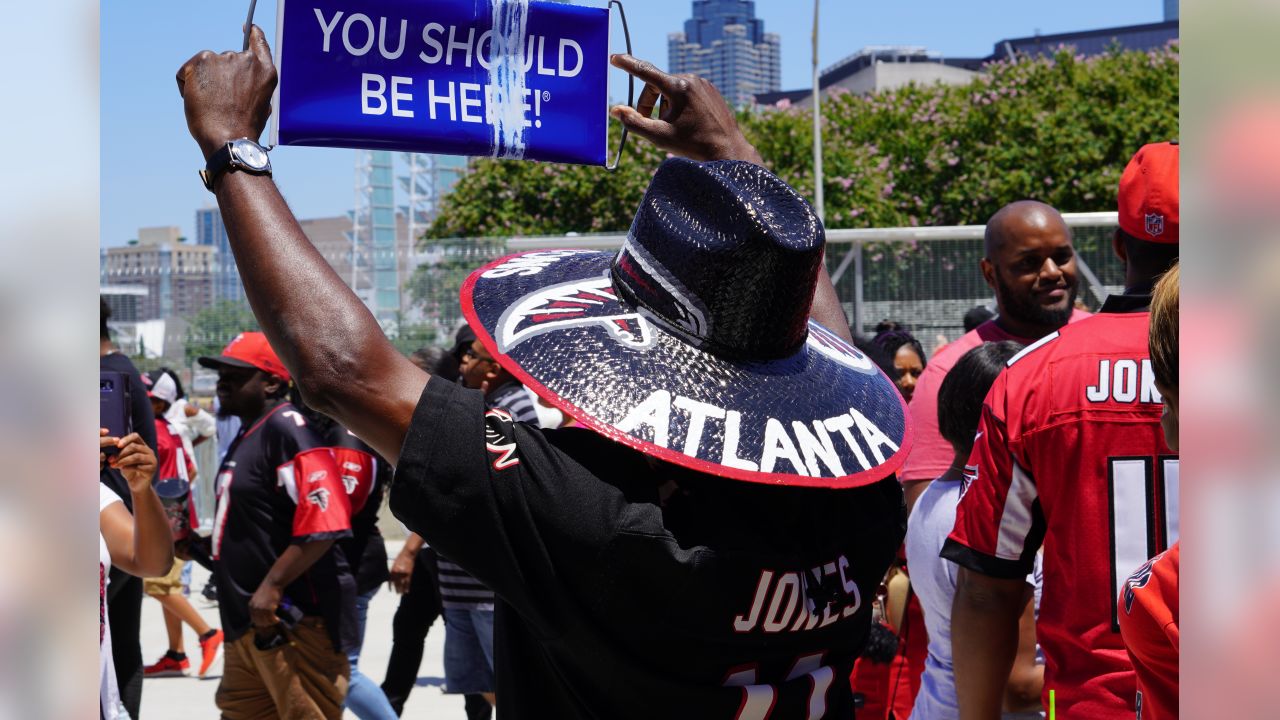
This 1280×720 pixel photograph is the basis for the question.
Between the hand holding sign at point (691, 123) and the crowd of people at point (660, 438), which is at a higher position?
the hand holding sign at point (691, 123)

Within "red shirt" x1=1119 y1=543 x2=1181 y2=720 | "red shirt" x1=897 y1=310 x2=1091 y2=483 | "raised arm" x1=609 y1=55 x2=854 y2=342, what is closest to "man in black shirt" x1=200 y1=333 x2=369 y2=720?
"red shirt" x1=897 y1=310 x2=1091 y2=483

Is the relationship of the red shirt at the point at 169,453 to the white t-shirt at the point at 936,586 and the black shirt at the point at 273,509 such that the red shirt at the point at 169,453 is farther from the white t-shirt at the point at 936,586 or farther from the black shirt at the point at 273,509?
the white t-shirt at the point at 936,586

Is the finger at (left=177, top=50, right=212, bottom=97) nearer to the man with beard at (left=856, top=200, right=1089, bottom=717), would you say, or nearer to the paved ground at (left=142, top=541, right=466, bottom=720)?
the man with beard at (left=856, top=200, right=1089, bottom=717)

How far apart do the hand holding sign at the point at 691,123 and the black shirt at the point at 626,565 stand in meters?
0.87

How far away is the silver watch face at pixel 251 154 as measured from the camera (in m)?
1.54

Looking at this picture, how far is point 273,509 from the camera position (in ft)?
17.1

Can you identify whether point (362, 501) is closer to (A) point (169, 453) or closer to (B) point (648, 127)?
(B) point (648, 127)

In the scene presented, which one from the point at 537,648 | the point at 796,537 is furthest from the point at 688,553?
the point at 537,648

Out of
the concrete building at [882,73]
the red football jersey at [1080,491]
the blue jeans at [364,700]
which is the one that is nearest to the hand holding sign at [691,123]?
the red football jersey at [1080,491]

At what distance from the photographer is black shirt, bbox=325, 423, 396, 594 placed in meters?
5.35

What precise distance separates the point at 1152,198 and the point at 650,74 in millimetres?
1166

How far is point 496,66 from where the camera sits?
2.73 meters

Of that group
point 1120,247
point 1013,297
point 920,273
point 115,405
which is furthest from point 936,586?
point 920,273
